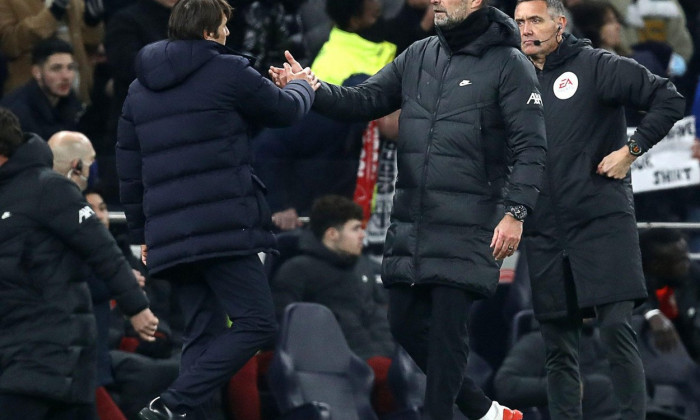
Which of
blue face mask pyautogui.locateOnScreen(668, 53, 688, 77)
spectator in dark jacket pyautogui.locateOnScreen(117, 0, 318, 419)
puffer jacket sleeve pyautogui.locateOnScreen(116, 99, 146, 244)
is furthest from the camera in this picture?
blue face mask pyautogui.locateOnScreen(668, 53, 688, 77)

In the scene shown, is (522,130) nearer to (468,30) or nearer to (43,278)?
(468,30)

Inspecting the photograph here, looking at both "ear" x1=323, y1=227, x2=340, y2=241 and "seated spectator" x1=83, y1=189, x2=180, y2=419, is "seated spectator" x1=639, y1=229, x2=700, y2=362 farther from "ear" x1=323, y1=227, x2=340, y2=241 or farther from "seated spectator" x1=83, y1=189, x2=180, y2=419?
"seated spectator" x1=83, y1=189, x2=180, y2=419

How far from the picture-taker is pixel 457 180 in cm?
756

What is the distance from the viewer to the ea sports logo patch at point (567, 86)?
829 centimetres

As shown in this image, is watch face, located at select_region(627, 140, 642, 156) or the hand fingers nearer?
the hand fingers

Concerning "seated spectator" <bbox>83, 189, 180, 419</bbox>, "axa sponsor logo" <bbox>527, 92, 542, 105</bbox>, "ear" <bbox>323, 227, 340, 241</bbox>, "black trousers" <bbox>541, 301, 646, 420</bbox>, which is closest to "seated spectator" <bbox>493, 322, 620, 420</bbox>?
"ear" <bbox>323, 227, 340, 241</bbox>

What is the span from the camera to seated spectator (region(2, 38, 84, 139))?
10.3 m

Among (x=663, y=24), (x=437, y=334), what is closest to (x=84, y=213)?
(x=437, y=334)

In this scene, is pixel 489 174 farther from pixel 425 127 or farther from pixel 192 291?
pixel 192 291

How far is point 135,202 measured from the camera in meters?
7.79

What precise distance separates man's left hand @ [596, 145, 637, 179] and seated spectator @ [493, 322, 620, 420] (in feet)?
8.87

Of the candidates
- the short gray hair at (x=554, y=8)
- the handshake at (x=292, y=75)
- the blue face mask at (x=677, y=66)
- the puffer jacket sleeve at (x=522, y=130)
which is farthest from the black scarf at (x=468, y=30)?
the blue face mask at (x=677, y=66)

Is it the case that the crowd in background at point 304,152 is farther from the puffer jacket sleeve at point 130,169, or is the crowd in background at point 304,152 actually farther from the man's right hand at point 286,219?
the puffer jacket sleeve at point 130,169

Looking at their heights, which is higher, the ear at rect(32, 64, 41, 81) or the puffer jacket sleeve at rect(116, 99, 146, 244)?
the puffer jacket sleeve at rect(116, 99, 146, 244)
